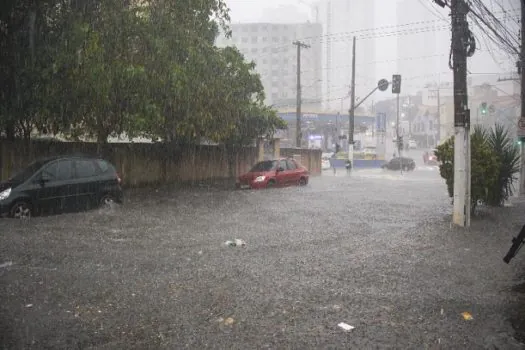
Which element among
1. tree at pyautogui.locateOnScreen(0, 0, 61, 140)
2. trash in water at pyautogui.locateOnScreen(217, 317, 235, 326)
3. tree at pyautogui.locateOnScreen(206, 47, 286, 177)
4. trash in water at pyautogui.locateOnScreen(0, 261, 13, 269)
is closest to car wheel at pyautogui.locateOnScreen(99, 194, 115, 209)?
tree at pyautogui.locateOnScreen(0, 0, 61, 140)

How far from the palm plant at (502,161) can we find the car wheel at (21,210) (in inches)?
496

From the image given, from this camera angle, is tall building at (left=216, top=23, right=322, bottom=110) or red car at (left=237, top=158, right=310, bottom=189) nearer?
red car at (left=237, top=158, right=310, bottom=189)

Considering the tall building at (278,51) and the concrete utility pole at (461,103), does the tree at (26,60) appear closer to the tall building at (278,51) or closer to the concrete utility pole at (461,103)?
the concrete utility pole at (461,103)

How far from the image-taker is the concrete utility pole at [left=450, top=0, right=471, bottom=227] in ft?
37.3

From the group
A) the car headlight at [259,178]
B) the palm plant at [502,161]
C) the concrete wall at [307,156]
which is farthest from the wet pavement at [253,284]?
the concrete wall at [307,156]

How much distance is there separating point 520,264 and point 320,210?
7055 mm

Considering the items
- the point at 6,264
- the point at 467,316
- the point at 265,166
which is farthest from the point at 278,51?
the point at 467,316

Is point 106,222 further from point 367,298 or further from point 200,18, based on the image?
point 200,18

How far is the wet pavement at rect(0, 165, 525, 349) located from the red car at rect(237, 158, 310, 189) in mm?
8666

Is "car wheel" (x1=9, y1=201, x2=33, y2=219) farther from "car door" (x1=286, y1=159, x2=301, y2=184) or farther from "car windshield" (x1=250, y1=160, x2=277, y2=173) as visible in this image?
"car door" (x1=286, y1=159, x2=301, y2=184)

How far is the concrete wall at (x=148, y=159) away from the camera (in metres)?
16.2

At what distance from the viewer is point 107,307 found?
5.53 meters

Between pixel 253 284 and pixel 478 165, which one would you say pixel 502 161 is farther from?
pixel 253 284

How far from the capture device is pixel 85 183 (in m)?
12.5
